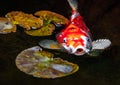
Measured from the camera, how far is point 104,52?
7.28 ft

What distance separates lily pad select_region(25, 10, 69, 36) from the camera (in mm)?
2412

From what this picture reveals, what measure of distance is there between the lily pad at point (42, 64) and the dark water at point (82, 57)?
0.04 metres

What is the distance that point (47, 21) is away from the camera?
8.41ft

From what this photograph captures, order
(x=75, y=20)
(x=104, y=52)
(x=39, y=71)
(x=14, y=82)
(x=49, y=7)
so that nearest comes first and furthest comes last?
(x=14, y=82)
(x=39, y=71)
(x=104, y=52)
(x=75, y=20)
(x=49, y=7)

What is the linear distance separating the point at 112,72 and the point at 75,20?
56 centimetres

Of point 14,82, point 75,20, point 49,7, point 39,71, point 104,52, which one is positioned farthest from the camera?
point 49,7

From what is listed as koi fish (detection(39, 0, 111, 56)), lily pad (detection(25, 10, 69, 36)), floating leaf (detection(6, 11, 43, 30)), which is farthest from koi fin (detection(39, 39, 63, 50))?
floating leaf (detection(6, 11, 43, 30))

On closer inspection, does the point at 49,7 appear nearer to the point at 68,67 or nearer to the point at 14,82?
the point at 68,67

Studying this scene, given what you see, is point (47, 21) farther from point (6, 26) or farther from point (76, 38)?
point (76, 38)

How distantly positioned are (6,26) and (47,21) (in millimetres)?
350

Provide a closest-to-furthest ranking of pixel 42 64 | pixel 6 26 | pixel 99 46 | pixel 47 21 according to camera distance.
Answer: pixel 42 64, pixel 99 46, pixel 6 26, pixel 47 21

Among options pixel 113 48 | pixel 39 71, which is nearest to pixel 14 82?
pixel 39 71

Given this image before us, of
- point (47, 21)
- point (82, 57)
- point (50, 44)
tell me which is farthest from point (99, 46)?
point (47, 21)

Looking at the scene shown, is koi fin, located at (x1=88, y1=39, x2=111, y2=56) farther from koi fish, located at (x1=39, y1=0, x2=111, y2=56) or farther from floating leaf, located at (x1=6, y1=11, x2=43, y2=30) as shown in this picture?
floating leaf, located at (x1=6, y1=11, x2=43, y2=30)
